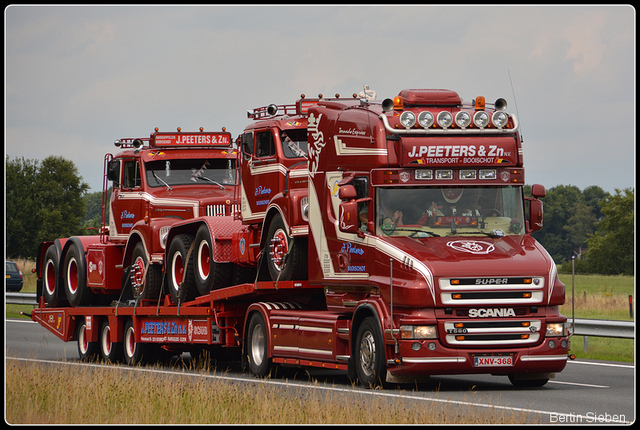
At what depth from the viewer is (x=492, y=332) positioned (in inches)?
500

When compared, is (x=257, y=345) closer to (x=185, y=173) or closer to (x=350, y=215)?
(x=350, y=215)

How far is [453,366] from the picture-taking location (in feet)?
41.4

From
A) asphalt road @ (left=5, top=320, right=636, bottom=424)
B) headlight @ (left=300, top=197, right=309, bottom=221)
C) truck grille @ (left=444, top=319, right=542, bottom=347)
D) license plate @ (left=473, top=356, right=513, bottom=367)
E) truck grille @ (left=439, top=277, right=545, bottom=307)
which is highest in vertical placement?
headlight @ (left=300, top=197, right=309, bottom=221)

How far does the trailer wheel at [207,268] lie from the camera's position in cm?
1681

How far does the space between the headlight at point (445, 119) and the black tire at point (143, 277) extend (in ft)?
24.4

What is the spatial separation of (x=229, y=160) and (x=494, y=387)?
27.1 feet

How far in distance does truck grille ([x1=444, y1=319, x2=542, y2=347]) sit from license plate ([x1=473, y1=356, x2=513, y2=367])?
0.53ft

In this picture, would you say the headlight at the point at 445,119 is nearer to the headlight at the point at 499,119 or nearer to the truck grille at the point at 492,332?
the headlight at the point at 499,119

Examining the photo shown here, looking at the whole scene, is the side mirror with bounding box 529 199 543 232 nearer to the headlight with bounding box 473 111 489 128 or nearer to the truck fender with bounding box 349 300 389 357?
the headlight with bounding box 473 111 489 128

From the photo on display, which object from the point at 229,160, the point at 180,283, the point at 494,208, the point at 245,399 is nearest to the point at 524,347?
the point at 494,208

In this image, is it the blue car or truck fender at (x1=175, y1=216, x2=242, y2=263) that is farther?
the blue car

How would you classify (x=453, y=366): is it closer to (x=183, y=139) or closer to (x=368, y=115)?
(x=368, y=115)

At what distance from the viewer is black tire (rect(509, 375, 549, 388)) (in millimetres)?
13633

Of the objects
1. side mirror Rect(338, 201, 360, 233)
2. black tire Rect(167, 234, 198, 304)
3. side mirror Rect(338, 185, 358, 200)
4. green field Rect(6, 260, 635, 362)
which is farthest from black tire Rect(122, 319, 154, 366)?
green field Rect(6, 260, 635, 362)
